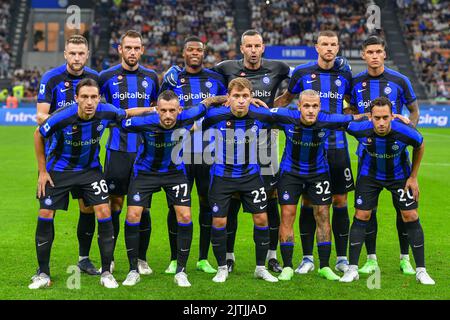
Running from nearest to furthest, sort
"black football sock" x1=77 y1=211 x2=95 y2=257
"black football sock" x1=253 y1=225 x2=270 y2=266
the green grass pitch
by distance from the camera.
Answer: the green grass pitch → "black football sock" x1=253 y1=225 x2=270 y2=266 → "black football sock" x1=77 y1=211 x2=95 y2=257

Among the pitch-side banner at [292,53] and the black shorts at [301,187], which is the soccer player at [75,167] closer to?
the black shorts at [301,187]

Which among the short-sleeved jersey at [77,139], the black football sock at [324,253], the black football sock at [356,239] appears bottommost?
the black football sock at [324,253]

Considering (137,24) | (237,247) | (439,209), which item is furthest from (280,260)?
(137,24)

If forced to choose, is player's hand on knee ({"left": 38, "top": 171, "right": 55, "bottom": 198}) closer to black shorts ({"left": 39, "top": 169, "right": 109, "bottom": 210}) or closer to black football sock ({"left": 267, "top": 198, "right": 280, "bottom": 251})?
black shorts ({"left": 39, "top": 169, "right": 109, "bottom": 210})

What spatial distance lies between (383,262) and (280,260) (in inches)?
43.0

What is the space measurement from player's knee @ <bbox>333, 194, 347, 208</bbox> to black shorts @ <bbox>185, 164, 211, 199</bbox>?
4.28 feet

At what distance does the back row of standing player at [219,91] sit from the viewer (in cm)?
755

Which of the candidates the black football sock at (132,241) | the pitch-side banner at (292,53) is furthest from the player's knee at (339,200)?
the pitch-side banner at (292,53)

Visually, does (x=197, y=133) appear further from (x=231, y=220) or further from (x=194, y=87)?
(x=231, y=220)

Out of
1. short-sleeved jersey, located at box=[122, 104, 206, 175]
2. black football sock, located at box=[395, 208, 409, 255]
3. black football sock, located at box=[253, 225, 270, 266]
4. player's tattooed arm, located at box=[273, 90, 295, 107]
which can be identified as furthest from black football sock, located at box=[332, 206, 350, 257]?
short-sleeved jersey, located at box=[122, 104, 206, 175]

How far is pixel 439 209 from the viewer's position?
11.7 meters

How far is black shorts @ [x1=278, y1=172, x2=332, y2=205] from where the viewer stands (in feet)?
24.1

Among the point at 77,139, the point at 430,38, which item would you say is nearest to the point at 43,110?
the point at 77,139

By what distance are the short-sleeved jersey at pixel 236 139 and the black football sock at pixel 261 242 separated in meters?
0.55
